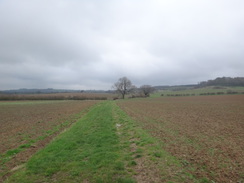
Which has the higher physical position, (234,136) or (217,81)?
(217,81)

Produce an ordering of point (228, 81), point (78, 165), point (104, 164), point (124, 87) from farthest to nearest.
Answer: point (228, 81)
point (124, 87)
point (78, 165)
point (104, 164)

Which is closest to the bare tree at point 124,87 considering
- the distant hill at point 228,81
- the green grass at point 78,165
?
the green grass at point 78,165

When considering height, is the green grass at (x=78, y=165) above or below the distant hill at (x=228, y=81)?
below

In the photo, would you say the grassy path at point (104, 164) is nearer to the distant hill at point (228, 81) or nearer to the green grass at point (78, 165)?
the green grass at point (78, 165)

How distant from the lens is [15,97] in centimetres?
8944

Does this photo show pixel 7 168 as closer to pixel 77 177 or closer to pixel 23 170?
pixel 23 170

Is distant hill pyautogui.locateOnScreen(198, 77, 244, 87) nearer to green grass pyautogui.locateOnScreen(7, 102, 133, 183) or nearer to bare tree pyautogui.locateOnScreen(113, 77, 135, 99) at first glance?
bare tree pyautogui.locateOnScreen(113, 77, 135, 99)

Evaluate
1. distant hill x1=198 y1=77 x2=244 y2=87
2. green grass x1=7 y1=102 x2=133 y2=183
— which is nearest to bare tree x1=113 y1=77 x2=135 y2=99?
green grass x1=7 y1=102 x2=133 y2=183

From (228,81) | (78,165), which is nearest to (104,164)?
(78,165)

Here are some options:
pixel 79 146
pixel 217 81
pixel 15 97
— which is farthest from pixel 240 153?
pixel 217 81

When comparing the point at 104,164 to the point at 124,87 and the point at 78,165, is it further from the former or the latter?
the point at 124,87

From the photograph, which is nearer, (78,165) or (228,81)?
(78,165)

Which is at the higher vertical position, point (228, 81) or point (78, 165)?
point (228, 81)

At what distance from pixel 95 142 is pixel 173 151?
4700mm
